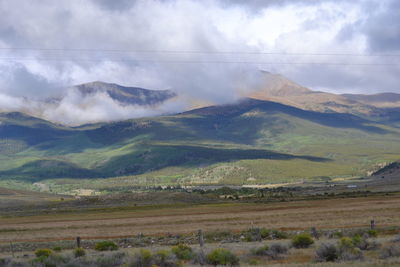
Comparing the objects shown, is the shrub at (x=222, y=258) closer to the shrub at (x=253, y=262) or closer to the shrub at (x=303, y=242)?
the shrub at (x=253, y=262)

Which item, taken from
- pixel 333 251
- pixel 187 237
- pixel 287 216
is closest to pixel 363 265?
pixel 333 251

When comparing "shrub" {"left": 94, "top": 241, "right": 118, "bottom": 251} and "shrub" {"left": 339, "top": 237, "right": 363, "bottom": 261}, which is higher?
"shrub" {"left": 339, "top": 237, "right": 363, "bottom": 261}

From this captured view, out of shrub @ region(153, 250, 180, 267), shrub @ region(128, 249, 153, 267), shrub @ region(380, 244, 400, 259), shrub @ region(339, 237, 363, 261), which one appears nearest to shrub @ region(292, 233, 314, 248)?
shrub @ region(339, 237, 363, 261)

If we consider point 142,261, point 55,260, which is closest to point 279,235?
point 142,261

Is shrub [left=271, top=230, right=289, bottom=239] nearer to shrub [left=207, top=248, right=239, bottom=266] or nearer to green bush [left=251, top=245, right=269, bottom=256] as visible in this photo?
green bush [left=251, top=245, right=269, bottom=256]

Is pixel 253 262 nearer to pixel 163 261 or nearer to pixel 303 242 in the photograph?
A: pixel 163 261

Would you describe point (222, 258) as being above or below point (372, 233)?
above

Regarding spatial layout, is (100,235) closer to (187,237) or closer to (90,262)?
(187,237)

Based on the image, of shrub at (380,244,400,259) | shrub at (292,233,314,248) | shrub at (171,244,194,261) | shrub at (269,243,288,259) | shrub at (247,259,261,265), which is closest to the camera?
shrub at (380,244,400,259)

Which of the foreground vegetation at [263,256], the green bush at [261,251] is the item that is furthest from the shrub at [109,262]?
the green bush at [261,251]

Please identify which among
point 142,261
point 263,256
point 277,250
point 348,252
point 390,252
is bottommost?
point 263,256

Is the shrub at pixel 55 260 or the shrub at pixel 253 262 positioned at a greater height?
the shrub at pixel 55 260

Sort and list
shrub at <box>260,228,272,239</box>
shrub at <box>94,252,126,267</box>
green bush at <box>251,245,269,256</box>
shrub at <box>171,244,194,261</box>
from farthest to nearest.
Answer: shrub at <box>260,228,272,239</box>, green bush at <box>251,245,269,256</box>, shrub at <box>171,244,194,261</box>, shrub at <box>94,252,126,267</box>

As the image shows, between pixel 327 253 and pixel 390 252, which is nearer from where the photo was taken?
pixel 390 252
